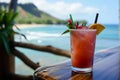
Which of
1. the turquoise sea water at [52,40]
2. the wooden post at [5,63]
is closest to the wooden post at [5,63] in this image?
the wooden post at [5,63]

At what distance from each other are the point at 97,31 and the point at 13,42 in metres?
2.30

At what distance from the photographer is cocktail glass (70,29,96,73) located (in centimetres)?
79

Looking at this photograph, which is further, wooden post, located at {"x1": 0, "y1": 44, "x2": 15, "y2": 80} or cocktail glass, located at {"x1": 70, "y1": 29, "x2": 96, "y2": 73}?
wooden post, located at {"x1": 0, "y1": 44, "x2": 15, "y2": 80}

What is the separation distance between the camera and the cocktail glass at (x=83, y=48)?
79 centimetres

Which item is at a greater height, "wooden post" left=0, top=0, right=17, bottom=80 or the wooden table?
the wooden table

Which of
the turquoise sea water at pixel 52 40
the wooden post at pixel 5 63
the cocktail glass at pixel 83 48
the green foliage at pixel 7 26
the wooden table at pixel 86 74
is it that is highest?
the cocktail glass at pixel 83 48

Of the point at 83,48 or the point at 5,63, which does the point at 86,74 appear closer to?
the point at 83,48

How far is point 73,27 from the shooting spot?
82 centimetres

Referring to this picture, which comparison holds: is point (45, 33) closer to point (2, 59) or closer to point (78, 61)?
point (2, 59)

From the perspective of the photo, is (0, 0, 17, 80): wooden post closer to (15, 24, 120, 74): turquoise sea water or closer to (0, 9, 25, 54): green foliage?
(0, 9, 25, 54): green foliage

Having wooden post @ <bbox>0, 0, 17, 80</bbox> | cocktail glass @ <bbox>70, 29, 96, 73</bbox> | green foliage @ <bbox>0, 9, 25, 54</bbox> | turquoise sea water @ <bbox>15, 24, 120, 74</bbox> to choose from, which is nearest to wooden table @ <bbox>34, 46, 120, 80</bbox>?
cocktail glass @ <bbox>70, 29, 96, 73</bbox>

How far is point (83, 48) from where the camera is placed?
795 mm

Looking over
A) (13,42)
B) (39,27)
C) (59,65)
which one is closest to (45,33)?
(39,27)

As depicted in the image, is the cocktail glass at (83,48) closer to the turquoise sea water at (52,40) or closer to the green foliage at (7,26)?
the green foliage at (7,26)
